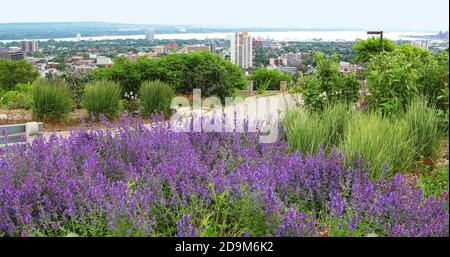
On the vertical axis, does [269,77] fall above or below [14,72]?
above

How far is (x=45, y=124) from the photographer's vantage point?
897 centimetres

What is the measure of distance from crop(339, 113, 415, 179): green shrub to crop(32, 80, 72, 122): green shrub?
222 inches

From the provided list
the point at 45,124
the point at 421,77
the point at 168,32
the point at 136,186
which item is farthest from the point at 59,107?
the point at 136,186

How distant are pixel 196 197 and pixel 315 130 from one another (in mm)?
1758

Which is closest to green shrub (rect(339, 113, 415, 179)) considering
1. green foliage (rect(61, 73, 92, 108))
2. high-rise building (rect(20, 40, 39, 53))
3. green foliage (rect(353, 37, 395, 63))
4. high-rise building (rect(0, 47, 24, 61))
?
green foliage (rect(61, 73, 92, 108))

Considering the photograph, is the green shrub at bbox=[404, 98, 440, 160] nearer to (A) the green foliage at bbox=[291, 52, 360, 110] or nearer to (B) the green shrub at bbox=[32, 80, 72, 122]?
(A) the green foliage at bbox=[291, 52, 360, 110]

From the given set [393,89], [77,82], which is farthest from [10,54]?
[393,89]

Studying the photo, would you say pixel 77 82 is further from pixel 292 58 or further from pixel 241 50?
pixel 241 50

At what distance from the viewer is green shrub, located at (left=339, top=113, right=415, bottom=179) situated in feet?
13.2

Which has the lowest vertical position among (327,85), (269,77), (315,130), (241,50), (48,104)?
(269,77)

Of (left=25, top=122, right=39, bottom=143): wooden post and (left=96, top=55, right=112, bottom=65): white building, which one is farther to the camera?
(left=96, top=55, right=112, bottom=65): white building

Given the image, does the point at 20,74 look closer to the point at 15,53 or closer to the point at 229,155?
the point at 15,53

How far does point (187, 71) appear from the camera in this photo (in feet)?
42.0
